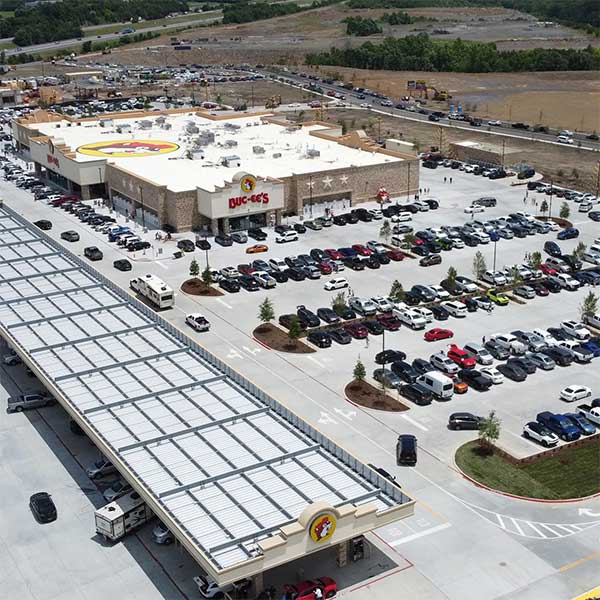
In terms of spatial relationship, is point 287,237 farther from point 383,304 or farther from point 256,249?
point 383,304

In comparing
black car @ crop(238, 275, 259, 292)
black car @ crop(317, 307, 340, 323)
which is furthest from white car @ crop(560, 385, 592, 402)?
black car @ crop(238, 275, 259, 292)

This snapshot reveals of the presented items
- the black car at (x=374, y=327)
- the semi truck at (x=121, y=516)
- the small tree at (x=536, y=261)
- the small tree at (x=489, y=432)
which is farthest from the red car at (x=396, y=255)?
the semi truck at (x=121, y=516)

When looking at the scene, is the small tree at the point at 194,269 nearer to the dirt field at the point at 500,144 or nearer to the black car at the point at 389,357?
the black car at the point at 389,357

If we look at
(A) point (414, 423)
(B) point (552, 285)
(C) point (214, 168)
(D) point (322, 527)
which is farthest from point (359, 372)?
(C) point (214, 168)

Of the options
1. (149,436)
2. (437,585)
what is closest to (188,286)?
(149,436)

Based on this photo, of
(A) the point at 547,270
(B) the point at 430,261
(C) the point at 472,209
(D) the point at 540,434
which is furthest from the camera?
(C) the point at 472,209

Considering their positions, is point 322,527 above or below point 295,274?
above
